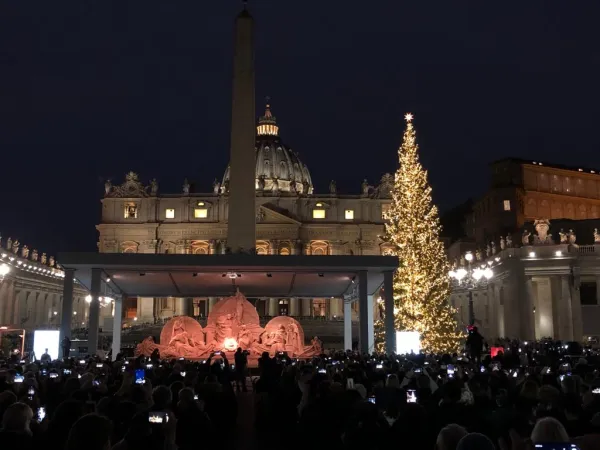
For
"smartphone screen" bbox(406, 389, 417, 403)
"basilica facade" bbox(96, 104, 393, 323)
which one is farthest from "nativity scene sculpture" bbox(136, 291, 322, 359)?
"basilica facade" bbox(96, 104, 393, 323)

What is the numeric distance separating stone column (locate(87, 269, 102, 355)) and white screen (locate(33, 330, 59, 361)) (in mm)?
1500

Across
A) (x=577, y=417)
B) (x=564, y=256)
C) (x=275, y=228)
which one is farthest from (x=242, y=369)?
(x=275, y=228)

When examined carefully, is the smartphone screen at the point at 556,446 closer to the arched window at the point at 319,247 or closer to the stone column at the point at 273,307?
the stone column at the point at 273,307

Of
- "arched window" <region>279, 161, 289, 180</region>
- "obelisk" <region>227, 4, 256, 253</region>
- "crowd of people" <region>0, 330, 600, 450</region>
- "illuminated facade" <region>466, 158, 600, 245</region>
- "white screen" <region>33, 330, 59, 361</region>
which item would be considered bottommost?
"crowd of people" <region>0, 330, 600, 450</region>

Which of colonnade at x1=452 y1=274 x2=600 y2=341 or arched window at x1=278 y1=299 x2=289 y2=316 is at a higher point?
arched window at x1=278 y1=299 x2=289 y2=316

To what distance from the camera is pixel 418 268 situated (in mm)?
35312

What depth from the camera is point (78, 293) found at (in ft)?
272

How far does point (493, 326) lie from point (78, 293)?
Result: 50243 millimetres

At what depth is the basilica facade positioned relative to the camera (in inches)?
3765

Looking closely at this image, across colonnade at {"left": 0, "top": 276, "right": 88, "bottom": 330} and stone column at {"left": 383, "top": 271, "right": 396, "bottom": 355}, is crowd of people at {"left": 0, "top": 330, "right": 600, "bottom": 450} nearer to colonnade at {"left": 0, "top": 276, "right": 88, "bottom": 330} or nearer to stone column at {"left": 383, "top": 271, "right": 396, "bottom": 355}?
stone column at {"left": 383, "top": 271, "right": 396, "bottom": 355}

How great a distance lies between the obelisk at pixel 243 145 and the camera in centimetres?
3045

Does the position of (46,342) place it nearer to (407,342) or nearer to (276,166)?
(407,342)

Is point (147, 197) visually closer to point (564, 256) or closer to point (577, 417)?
point (564, 256)

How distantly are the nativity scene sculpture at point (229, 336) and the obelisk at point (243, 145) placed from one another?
2.99 meters
